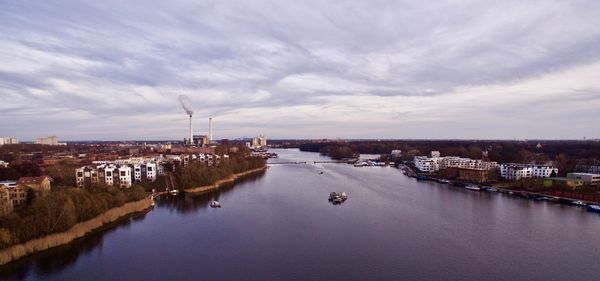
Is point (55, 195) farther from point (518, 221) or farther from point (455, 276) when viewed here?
point (518, 221)

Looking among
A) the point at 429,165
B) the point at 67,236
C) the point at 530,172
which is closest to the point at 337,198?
the point at 67,236

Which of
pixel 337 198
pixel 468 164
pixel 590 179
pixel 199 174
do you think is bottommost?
pixel 337 198

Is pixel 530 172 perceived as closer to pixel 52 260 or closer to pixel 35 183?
pixel 52 260

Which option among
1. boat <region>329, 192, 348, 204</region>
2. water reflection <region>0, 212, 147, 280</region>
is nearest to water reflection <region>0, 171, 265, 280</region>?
water reflection <region>0, 212, 147, 280</region>

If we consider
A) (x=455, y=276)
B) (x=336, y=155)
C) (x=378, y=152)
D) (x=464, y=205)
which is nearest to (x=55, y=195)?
(x=455, y=276)

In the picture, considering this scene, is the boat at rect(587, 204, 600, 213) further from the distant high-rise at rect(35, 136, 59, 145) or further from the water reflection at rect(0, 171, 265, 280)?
the distant high-rise at rect(35, 136, 59, 145)

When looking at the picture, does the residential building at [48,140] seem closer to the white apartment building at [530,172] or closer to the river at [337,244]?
the river at [337,244]
